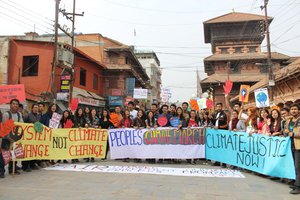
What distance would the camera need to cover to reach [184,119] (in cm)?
919

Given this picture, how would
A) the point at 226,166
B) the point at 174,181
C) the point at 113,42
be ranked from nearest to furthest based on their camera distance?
the point at 174,181
the point at 226,166
the point at 113,42

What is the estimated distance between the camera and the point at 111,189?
5.61 m

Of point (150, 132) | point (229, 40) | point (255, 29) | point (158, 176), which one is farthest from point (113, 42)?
point (158, 176)

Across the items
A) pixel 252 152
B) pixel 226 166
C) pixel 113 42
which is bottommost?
pixel 226 166

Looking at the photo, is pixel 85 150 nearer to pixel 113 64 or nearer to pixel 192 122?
pixel 192 122

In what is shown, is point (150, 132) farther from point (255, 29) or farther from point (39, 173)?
point (255, 29)

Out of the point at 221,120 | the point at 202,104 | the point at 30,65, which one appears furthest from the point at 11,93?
the point at 30,65

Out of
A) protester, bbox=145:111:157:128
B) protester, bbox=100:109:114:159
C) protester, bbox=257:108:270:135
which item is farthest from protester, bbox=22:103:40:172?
protester, bbox=257:108:270:135

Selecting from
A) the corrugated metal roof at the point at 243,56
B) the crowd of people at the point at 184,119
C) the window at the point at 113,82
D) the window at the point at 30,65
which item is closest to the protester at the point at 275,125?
the crowd of people at the point at 184,119

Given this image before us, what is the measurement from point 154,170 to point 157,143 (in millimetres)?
1578

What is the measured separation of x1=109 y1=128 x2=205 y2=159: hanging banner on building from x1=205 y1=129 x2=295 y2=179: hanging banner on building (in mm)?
392

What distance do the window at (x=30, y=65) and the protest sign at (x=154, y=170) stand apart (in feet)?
57.9

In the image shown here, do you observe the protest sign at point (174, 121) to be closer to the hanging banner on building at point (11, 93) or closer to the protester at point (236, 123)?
the protester at point (236, 123)

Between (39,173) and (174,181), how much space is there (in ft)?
10.9
